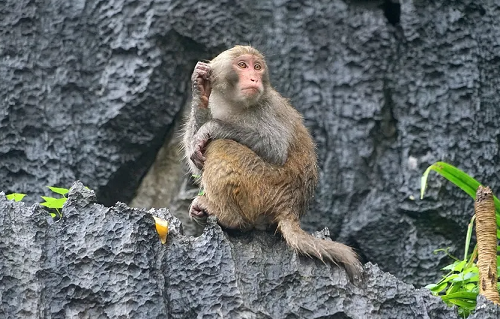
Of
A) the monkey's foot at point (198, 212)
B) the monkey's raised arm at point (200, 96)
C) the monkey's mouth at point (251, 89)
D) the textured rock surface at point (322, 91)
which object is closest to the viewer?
the monkey's foot at point (198, 212)

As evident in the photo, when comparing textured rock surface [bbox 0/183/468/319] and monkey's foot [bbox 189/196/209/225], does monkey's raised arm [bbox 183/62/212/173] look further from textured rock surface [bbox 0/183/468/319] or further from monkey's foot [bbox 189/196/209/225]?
textured rock surface [bbox 0/183/468/319]

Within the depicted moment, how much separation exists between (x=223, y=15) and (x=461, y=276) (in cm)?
426

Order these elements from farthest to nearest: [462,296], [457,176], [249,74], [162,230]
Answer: [457,176]
[249,74]
[462,296]
[162,230]

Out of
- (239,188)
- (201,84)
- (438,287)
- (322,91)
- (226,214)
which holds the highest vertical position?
(201,84)

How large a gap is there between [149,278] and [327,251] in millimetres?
1212

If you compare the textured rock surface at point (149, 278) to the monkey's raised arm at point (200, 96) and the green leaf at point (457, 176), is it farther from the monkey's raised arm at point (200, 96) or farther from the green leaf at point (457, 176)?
the green leaf at point (457, 176)

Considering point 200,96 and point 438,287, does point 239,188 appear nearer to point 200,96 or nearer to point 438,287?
point 200,96

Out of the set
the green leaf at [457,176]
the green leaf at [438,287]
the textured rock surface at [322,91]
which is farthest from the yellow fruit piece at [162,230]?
the textured rock surface at [322,91]

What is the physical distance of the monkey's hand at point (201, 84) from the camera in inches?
293

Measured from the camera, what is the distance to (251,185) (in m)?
6.89

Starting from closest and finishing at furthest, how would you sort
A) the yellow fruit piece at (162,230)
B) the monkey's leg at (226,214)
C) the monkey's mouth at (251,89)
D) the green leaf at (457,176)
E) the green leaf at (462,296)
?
1. the yellow fruit piece at (162,230)
2. the green leaf at (462,296)
3. the monkey's leg at (226,214)
4. the monkey's mouth at (251,89)
5. the green leaf at (457,176)

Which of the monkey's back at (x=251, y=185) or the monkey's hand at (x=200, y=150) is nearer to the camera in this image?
the monkey's back at (x=251, y=185)

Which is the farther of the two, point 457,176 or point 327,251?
point 457,176

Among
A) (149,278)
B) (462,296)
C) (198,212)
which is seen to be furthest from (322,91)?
(149,278)
